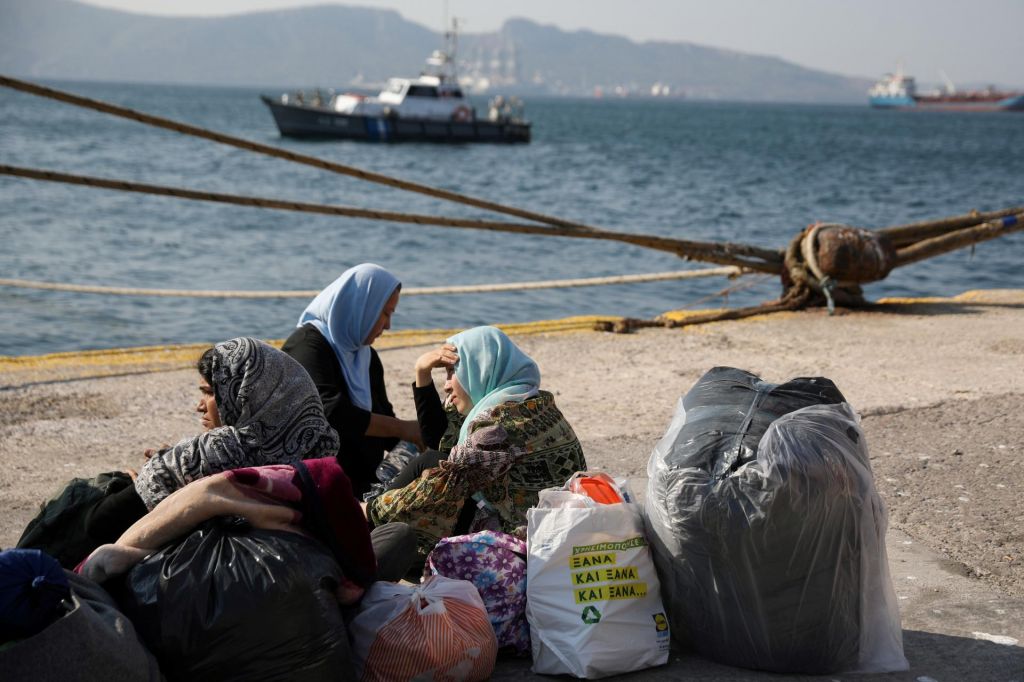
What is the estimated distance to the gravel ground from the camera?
386cm

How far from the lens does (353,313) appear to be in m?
3.80

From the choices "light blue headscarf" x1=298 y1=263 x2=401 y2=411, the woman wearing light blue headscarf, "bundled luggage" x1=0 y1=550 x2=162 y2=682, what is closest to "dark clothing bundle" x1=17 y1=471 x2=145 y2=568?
"bundled luggage" x1=0 y1=550 x2=162 y2=682

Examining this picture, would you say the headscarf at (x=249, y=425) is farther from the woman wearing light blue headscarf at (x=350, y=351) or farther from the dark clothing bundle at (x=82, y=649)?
the woman wearing light blue headscarf at (x=350, y=351)

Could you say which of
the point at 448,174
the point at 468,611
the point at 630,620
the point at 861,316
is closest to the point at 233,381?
the point at 468,611

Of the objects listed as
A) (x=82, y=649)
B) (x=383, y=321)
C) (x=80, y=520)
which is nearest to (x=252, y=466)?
(x=80, y=520)

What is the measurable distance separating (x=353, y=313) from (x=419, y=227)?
58.3ft

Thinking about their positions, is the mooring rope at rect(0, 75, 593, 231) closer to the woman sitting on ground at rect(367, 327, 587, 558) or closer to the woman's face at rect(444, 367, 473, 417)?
the woman's face at rect(444, 367, 473, 417)

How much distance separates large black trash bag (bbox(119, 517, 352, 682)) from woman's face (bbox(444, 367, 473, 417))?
1.02 m

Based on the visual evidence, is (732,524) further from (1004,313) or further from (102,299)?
(102,299)

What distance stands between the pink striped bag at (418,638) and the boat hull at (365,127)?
47854 millimetres

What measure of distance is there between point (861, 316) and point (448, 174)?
32348mm

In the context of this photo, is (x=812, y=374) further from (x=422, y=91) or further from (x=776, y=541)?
(x=422, y=91)

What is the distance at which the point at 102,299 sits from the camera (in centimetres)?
1286

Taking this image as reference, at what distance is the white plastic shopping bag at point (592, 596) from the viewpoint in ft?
8.73
